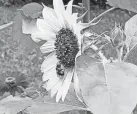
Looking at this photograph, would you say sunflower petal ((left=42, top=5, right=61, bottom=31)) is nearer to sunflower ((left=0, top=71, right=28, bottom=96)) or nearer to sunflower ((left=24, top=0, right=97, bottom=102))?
sunflower ((left=24, top=0, right=97, bottom=102))

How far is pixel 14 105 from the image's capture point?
0.86 metres

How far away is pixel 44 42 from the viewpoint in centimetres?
77

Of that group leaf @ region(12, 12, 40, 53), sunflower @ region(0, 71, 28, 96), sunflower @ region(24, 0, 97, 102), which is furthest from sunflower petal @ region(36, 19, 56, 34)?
sunflower @ region(0, 71, 28, 96)

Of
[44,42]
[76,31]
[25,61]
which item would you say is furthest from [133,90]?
[25,61]

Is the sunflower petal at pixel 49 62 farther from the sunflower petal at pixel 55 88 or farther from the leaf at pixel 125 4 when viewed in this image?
the leaf at pixel 125 4

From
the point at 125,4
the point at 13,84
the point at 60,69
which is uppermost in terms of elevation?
the point at 125,4

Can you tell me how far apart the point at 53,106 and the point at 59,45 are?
0.15 m

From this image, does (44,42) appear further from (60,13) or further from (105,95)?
(105,95)

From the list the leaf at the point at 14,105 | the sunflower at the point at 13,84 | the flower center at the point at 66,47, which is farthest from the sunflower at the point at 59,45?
the sunflower at the point at 13,84

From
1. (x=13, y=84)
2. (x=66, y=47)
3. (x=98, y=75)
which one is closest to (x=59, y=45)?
(x=66, y=47)

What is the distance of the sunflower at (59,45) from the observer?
0.68m

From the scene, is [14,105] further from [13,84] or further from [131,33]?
[13,84]

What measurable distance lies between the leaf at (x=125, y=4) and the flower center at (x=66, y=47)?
0.08m

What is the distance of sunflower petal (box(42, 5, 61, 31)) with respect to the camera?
2.32ft
